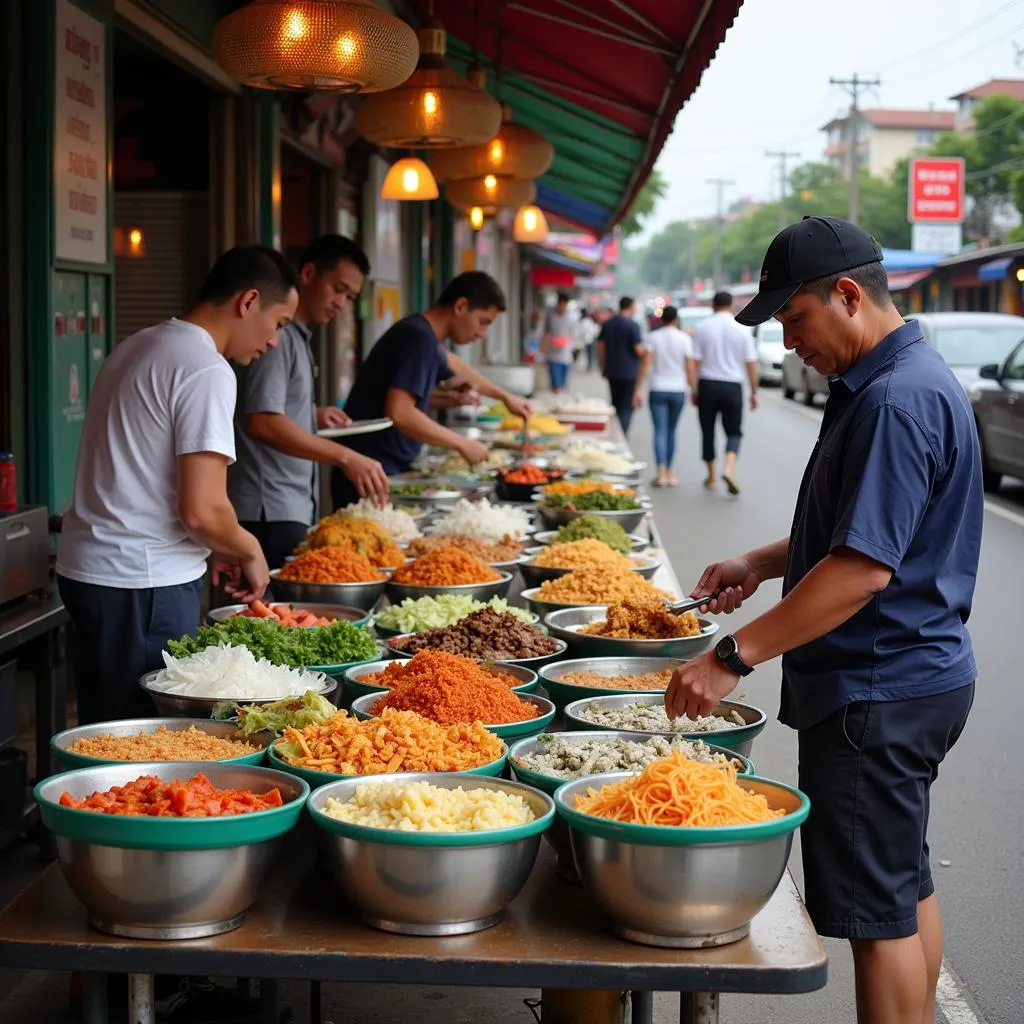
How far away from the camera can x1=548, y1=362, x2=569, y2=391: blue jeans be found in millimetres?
27656

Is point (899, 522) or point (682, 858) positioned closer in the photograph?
point (682, 858)

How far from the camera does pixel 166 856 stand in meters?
2.28

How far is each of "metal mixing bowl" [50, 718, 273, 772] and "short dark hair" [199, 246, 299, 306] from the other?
148 cm

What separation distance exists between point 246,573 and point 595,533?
201 cm

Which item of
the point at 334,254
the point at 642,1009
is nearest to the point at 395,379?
the point at 334,254

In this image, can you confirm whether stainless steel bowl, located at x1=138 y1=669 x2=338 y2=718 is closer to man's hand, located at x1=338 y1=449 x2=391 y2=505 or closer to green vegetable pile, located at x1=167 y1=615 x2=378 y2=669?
green vegetable pile, located at x1=167 y1=615 x2=378 y2=669

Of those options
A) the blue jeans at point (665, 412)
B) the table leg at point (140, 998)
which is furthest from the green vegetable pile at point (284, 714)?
the blue jeans at point (665, 412)

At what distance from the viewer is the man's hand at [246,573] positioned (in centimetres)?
410

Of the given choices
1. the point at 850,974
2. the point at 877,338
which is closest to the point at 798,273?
the point at 877,338

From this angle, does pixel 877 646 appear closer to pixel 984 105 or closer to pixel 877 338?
pixel 877 338

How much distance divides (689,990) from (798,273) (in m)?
1.52

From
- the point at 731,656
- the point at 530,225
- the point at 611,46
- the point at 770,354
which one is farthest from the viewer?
the point at 770,354

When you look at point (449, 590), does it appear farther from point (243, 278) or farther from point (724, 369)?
point (724, 369)

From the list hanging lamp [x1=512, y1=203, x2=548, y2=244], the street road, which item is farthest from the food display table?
hanging lamp [x1=512, y1=203, x2=548, y2=244]
